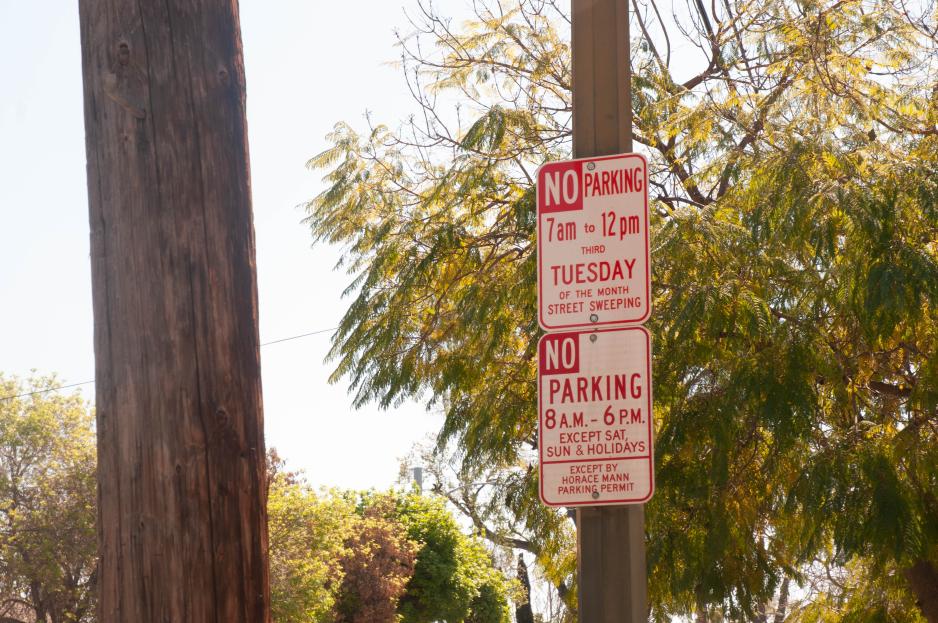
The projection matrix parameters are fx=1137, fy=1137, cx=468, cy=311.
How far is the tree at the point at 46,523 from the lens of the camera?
28438mm

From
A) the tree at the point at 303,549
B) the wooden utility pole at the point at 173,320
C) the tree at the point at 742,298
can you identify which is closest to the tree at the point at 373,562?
the tree at the point at 303,549

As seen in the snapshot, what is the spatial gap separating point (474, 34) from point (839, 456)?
24.9ft

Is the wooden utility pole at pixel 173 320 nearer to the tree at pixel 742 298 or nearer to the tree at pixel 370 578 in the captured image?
the tree at pixel 742 298

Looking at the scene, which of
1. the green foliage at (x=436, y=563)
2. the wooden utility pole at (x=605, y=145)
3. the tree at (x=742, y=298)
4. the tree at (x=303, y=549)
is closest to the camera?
the wooden utility pole at (x=605, y=145)

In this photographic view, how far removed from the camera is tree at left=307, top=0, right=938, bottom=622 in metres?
9.21

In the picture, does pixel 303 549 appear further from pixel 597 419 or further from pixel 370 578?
pixel 597 419

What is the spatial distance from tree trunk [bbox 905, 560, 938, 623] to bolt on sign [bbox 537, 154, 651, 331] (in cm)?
890

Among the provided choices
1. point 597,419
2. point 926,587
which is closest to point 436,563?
point 926,587

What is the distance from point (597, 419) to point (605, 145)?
3.15ft

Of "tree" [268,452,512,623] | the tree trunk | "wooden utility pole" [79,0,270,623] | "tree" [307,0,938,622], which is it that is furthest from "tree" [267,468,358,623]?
"wooden utility pole" [79,0,270,623]

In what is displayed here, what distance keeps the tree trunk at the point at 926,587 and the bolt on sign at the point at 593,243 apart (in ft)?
29.2

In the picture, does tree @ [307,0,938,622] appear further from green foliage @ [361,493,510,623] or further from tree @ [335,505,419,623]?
green foliage @ [361,493,510,623]

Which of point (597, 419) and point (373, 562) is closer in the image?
point (597, 419)

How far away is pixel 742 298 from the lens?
932 centimetres
